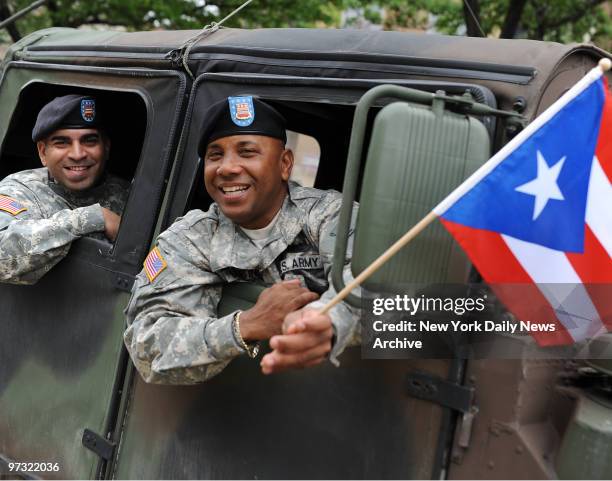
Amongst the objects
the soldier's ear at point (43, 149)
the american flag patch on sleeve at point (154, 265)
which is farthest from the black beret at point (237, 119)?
the soldier's ear at point (43, 149)

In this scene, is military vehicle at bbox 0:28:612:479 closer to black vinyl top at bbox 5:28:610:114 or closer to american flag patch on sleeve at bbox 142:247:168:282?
black vinyl top at bbox 5:28:610:114

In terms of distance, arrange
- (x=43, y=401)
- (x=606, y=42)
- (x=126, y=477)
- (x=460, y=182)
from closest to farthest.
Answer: (x=460, y=182), (x=126, y=477), (x=43, y=401), (x=606, y=42)

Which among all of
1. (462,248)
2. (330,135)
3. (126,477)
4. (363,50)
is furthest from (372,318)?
(330,135)

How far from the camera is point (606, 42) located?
394 inches

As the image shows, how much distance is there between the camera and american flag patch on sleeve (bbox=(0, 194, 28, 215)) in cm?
302

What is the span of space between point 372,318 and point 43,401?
1.50 metres

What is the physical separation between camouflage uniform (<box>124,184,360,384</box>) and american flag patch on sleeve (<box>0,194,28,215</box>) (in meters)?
0.91

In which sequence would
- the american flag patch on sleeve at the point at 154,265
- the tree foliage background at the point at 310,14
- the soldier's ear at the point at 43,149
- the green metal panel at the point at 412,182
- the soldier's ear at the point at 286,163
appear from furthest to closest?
the tree foliage background at the point at 310,14 < the soldier's ear at the point at 43,149 < the soldier's ear at the point at 286,163 < the american flag patch on sleeve at the point at 154,265 < the green metal panel at the point at 412,182

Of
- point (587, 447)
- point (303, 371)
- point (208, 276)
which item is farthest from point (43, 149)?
point (587, 447)

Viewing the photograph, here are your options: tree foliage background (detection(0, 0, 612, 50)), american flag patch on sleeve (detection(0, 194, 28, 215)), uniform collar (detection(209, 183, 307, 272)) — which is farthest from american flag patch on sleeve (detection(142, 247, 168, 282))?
tree foliage background (detection(0, 0, 612, 50))

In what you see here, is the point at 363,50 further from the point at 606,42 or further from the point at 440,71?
the point at 606,42

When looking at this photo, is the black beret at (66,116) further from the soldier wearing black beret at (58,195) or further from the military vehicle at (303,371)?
the military vehicle at (303,371)

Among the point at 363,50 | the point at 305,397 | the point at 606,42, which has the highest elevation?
the point at 606,42

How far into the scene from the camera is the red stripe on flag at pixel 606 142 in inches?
75.2
